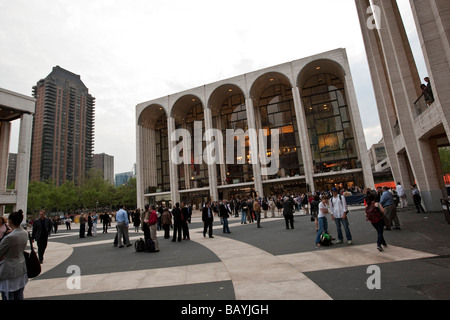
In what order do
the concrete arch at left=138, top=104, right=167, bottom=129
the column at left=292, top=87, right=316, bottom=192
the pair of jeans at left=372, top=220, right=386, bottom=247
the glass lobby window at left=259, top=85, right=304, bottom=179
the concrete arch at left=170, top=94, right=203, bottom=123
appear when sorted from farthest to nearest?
the concrete arch at left=138, top=104, right=167, bottom=129 → the concrete arch at left=170, top=94, right=203, bottom=123 → the glass lobby window at left=259, top=85, right=304, bottom=179 → the column at left=292, top=87, right=316, bottom=192 → the pair of jeans at left=372, top=220, right=386, bottom=247

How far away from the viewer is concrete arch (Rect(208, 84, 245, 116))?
142ft

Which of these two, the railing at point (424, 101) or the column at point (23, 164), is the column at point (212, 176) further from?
the railing at point (424, 101)

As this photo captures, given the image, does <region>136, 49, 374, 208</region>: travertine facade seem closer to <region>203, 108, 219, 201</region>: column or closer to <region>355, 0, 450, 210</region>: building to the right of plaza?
<region>203, 108, 219, 201</region>: column

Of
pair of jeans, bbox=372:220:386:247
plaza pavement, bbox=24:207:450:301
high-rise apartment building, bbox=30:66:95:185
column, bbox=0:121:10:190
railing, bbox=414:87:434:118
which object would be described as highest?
high-rise apartment building, bbox=30:66:95:185

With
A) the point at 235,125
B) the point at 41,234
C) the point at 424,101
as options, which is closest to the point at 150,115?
the point at 235,125

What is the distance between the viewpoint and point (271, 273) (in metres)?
5.31

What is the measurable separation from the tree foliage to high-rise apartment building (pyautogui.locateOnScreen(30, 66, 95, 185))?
55.8m

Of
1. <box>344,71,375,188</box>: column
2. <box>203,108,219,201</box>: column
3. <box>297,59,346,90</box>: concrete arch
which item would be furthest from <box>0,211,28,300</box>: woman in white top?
<box>297,59,346,90</box>: concrete arch

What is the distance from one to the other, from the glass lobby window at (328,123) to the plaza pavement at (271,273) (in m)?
33.9

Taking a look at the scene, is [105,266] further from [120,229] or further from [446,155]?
[446,155]

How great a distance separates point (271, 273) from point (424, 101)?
12915 millimetres

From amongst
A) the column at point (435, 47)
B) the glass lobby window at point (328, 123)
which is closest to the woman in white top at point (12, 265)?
the column at point (435, 47)

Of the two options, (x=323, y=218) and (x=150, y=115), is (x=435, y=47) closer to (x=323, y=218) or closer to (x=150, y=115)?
(x=323, y=218)
